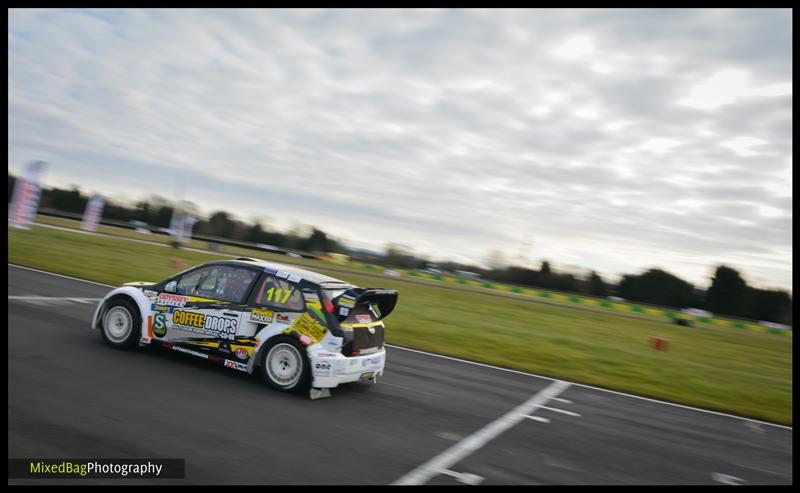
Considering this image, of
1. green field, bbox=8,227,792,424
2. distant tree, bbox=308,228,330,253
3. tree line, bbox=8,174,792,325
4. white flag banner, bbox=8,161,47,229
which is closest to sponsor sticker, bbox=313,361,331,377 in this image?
green field, bbox=8,227,792,424

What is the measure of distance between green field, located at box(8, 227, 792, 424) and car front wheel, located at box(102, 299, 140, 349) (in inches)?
254

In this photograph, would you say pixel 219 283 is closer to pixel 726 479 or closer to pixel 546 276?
pixel 726 479

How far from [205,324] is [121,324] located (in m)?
1.60

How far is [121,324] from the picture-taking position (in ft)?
28.1

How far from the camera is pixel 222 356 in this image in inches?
310

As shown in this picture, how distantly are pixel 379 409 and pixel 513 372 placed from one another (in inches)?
200

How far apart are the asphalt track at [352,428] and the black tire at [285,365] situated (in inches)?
6.7

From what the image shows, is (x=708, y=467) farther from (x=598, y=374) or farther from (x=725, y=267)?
(x=725, y=267)

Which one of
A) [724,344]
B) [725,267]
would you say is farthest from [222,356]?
[725,267]

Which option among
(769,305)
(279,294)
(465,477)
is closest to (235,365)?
(279,294)

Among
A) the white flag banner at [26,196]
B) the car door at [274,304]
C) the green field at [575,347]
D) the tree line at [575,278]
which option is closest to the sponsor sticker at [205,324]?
the car door at [274,304]

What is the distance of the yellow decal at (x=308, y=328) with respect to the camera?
7.36 m

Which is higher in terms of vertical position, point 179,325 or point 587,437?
point 179,325

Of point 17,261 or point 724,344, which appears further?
point 724,344
